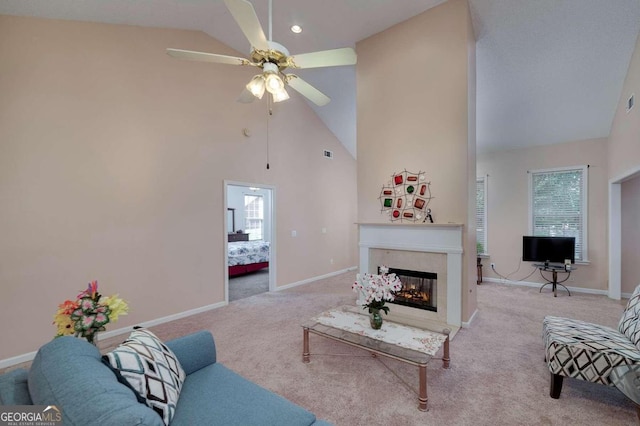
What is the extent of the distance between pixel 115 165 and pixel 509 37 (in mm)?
5205

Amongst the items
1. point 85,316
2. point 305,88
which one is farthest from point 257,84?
point 85,316

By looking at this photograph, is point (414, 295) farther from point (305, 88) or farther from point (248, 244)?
point (248, 244)

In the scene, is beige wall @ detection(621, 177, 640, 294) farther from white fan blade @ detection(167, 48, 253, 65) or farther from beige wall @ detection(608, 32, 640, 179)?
white fan blade @ detection(167, 48, 253, 65)

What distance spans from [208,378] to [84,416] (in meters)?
0.90

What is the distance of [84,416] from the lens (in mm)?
877

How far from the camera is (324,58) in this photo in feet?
7.43

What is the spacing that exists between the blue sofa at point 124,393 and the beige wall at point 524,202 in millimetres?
5831

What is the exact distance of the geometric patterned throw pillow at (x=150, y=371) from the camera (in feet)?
4.06

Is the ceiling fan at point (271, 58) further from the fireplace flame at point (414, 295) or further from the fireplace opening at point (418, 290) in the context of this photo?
the fireplace flame at point (414, 295)

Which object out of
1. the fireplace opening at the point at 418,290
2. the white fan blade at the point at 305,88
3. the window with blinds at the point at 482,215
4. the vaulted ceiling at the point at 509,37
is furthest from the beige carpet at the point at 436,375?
the vaulted ceiling at the point at 509,37

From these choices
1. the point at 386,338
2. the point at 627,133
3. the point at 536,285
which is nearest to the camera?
the point at 386,338

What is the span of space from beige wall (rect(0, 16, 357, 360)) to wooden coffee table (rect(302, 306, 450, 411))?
2415mm

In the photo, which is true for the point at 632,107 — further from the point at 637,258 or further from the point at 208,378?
the point at 208,378

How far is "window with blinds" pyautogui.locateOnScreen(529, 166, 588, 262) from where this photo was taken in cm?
512
